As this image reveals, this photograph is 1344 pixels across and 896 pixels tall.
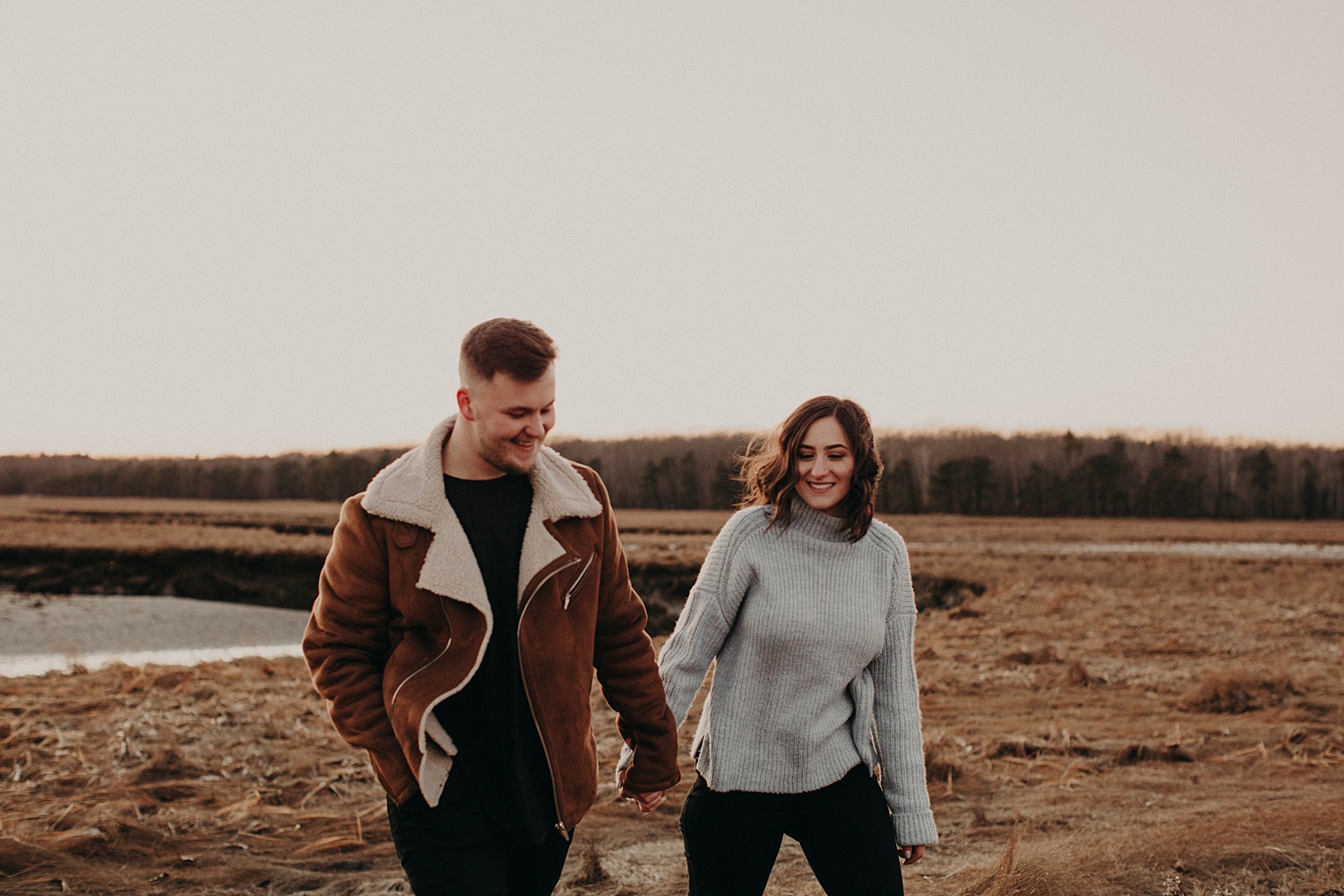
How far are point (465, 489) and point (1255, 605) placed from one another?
17851mm

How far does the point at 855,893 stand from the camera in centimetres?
262

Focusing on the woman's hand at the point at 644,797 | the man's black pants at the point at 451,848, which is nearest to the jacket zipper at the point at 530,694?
the man's black pants at the point at 451,848

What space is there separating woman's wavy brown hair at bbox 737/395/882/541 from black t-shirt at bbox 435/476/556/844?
89cm

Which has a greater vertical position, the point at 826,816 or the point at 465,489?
the point at 465,489

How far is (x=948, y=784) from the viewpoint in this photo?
20.5 ft

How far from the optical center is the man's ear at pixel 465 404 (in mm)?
2422

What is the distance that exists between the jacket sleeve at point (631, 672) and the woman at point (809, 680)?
15 centimetres

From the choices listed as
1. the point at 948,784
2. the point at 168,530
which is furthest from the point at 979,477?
the point at 948,784

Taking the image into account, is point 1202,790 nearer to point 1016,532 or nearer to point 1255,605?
point 1255,605

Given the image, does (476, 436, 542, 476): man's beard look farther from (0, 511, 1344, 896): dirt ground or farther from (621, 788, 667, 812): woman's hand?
(0, 511, 1344, 896): dirt ground

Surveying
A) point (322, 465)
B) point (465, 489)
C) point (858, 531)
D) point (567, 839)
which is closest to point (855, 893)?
point (567, 839)

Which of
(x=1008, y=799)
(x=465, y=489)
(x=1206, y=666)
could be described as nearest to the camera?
(x=465, y=489)

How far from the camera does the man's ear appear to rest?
2.42m

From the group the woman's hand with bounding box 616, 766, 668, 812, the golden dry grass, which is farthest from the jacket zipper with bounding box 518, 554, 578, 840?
the golden dry grass
